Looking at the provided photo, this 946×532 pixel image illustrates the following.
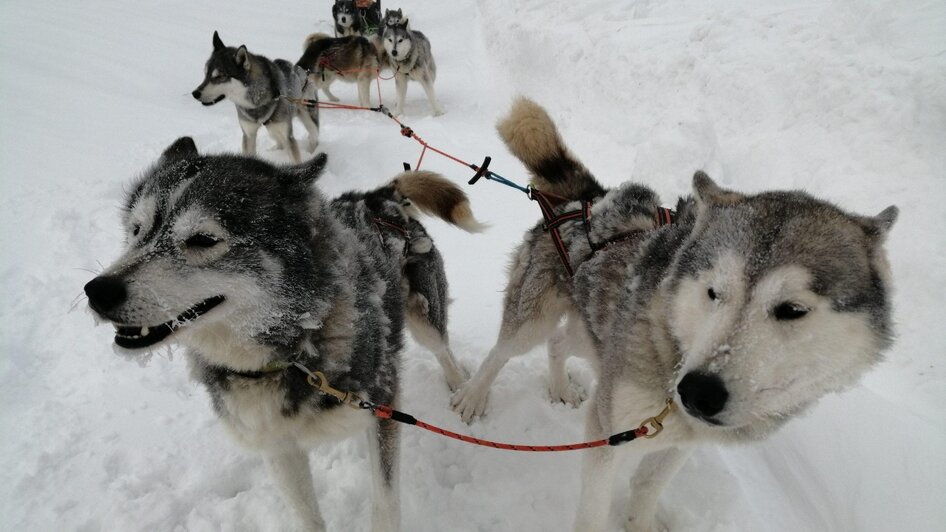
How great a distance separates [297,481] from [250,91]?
584cm

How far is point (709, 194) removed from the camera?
1.69 m

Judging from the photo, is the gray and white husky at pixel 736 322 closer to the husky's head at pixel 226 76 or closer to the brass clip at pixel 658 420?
the brass clip at pixel 658 420

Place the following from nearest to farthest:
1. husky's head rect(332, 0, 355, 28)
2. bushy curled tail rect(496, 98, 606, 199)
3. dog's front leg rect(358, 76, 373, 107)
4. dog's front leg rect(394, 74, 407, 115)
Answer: bushy curled tail rect(496, 98, 606, 199) < dog's front leg rect(394, 74, 407, 115) < dog's front leg rect(358, 76, 373, 107) < husky's head rect(332, 0, 355, 28)

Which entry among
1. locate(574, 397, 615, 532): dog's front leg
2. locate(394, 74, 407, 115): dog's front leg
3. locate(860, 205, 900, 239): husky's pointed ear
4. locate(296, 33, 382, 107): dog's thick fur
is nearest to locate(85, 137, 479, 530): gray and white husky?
locate(574, 397, 615, 532): dog's front leg

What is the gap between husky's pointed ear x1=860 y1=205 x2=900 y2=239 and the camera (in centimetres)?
143

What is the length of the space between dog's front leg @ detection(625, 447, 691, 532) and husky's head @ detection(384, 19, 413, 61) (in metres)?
9.13

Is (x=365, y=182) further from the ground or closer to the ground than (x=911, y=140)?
closer to the ground

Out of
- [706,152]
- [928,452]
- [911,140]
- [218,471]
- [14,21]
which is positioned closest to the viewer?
[928,452]

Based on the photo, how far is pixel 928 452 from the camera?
6.78 ft

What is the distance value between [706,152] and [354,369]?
13.5 ft

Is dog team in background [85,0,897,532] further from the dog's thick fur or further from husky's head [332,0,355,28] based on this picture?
husky's head [332,0,355,28]

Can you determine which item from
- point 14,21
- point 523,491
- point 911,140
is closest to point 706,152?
point 911,140

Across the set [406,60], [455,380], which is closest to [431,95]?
[406,60]

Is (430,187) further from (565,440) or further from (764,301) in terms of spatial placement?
(764,301)
